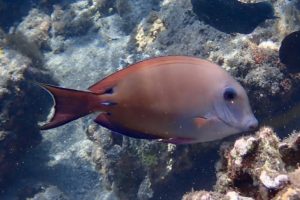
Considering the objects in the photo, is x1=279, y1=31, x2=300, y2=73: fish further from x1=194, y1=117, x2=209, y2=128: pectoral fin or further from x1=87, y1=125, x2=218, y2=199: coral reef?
x1=194, y1=117, x2=209, y2=128: pectoral fin

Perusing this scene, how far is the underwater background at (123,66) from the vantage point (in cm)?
543

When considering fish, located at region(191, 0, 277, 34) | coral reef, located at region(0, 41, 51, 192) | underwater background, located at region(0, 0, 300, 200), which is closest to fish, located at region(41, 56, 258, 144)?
underwater background, located at region(0, 0, 300, 200)

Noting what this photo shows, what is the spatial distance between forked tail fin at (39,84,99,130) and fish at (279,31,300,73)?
13.5ft

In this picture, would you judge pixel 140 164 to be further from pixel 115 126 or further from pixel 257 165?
pixel 115 126

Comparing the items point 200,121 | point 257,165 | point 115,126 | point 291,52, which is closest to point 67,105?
point 115,126

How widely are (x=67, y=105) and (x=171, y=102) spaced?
0.57 m

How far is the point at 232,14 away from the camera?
6.83m

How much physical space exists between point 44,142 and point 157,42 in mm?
3580

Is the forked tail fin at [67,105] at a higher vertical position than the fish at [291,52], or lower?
higher

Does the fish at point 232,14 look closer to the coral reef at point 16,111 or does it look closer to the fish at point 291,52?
the fish at point 291,52

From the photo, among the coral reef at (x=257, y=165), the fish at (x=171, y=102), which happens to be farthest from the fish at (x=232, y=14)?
the fish at (x=171, y=102)

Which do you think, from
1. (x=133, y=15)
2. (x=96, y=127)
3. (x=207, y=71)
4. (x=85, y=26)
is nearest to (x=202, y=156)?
(x=96, y=127)

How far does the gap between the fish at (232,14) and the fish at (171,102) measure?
478 centimetres

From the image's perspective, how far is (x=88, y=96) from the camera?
1.83 meters
